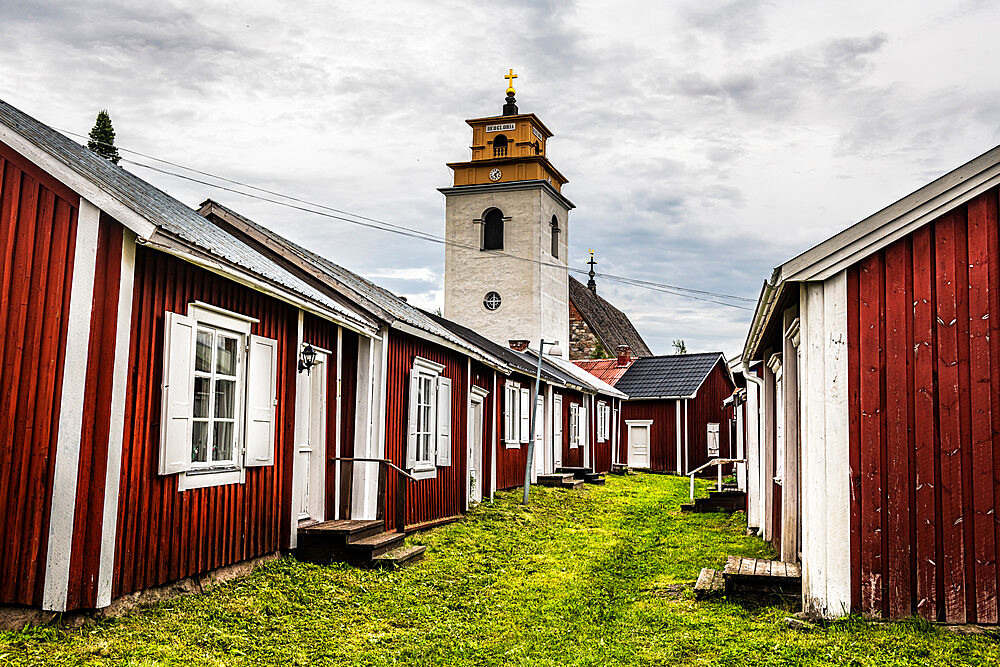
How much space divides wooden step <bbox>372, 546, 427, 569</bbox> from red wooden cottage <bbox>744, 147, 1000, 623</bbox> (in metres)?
4.36

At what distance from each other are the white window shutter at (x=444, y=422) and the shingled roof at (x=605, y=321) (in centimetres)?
2951

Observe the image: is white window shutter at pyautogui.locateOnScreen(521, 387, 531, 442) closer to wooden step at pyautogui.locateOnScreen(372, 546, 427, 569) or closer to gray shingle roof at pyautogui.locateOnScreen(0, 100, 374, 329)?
gray shingle roof at pyautogui.locateOnScreen(0, 100, 374, 329)

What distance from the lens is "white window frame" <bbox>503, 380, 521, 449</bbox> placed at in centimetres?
1941

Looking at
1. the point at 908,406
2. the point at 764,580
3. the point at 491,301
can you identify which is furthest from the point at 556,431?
the point at 908,406

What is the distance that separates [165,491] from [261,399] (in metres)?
1.69

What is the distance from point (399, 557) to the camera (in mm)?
10070

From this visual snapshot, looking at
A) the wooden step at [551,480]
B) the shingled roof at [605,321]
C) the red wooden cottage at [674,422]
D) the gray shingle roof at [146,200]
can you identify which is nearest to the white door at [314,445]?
the gray shingle roof at [146,200]

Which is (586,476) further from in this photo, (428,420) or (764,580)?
(764,580)

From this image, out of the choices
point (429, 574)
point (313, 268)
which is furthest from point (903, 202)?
point (313, 268)

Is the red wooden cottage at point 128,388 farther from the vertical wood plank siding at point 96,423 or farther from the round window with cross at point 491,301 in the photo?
the round window with cross at point 491,301

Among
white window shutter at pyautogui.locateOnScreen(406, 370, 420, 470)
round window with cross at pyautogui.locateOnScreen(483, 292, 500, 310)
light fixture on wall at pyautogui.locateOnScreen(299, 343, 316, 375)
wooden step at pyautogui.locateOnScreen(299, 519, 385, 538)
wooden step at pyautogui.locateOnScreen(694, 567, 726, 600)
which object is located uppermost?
round window with cross at pyautogui.locateOnScreen(483, 292, 500, 310)

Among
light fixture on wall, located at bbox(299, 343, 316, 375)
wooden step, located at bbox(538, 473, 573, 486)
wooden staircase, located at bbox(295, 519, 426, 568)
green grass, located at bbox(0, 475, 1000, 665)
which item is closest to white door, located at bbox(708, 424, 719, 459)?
wooden step, located at bbox(538, 473, 573, 486)

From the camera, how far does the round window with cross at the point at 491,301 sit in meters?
40.2

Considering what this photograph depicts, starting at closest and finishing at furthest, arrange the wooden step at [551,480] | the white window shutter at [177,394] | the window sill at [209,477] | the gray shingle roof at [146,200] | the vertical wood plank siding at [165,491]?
the gray shingle roof at [146,200]
the vertical wood plank siding at [165,491]
the white window shutter at [177,394]
the window sill at [209,477]
the wooden step at [551,480]
